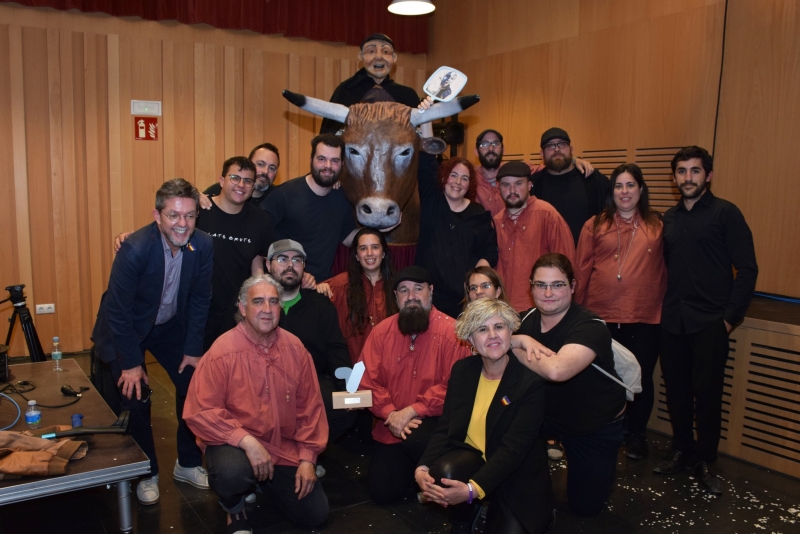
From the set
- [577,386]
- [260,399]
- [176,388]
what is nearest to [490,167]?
[577,386]

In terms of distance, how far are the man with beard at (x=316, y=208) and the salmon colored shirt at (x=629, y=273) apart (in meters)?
1.75

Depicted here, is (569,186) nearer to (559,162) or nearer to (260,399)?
(559,162)

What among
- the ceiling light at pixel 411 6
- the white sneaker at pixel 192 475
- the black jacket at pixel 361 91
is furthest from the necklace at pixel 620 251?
the ceiling light at pixel 411 6

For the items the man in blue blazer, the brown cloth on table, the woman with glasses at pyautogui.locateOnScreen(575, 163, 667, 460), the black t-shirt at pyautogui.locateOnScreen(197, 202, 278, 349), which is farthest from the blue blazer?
the woman with glasses at pyautogui.locateOnScreen(575, 163, 667, 460)

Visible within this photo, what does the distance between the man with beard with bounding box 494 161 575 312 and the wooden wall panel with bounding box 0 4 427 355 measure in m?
4.25

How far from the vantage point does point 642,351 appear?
4.18 m

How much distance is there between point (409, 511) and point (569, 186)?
8.78 ft

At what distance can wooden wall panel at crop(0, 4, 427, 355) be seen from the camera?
6.30m

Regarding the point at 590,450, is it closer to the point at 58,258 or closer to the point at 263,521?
the point at 263,521

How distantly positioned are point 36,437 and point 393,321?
184 cm

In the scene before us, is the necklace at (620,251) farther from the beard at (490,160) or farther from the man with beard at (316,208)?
the man with beard at (316,208)

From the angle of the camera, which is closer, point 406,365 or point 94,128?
point 406,365

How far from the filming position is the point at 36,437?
9.30 feet

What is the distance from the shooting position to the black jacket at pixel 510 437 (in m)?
2.74
